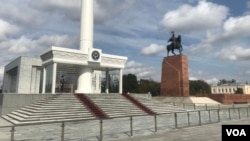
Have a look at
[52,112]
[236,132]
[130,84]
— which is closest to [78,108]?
[52,112]

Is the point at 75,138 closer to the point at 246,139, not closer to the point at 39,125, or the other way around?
the point at 39,125

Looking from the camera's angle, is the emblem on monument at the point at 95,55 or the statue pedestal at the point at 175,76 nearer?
the emblem on monument at the point at 95,55

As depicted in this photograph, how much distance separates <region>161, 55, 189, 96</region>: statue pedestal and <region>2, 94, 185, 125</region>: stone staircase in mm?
10997

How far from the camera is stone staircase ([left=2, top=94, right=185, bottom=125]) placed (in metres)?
23.9

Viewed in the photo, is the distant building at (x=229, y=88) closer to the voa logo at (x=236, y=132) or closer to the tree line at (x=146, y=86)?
the tree line at (x=146, y=86)

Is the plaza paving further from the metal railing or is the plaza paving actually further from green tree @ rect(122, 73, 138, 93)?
green tree @ rect(122, 73, 138, 93)

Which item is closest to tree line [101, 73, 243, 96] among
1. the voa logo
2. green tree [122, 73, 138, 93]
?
→ green tree [122, 73, 138, 93]

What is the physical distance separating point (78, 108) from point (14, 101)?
23.2 ft

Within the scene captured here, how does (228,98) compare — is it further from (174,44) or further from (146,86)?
(146,86)

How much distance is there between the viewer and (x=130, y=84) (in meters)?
95.9

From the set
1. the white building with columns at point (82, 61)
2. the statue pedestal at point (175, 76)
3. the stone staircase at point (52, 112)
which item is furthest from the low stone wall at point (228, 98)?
the stone staircase at point (52, 112)

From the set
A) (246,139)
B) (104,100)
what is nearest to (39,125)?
(246,139)

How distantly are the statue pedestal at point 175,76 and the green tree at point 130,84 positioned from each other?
4640cm

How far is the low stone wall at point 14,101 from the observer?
27681 millimetres
